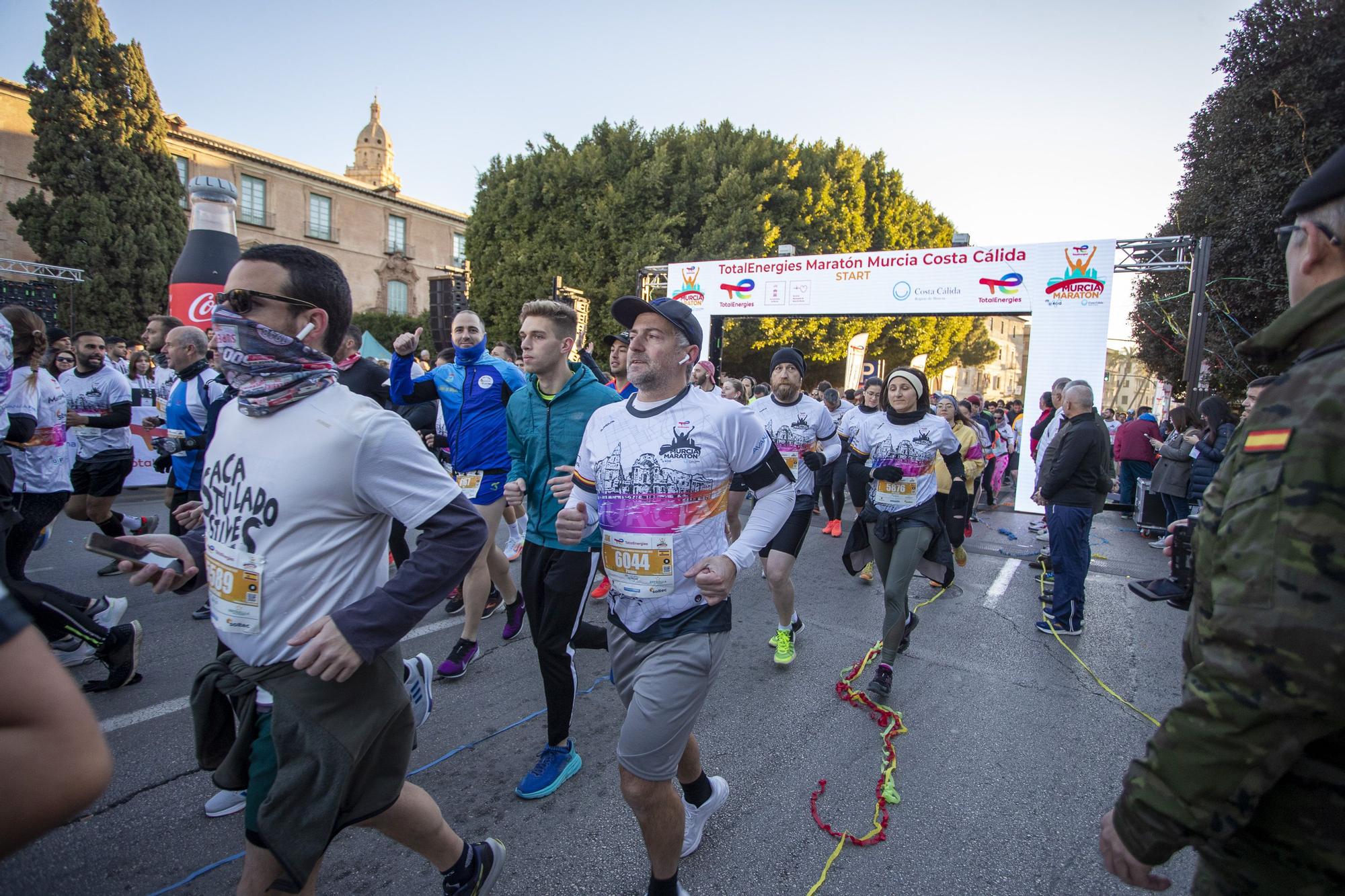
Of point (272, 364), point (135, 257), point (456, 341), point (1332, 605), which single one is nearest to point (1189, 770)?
point (1332, 605)

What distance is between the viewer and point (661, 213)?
80.2 feet

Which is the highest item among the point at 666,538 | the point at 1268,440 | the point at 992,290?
the point at 992,290

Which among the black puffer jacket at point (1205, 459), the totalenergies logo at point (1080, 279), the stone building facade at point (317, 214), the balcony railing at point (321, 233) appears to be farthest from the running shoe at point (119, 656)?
the balcony railing at point (321, 233)

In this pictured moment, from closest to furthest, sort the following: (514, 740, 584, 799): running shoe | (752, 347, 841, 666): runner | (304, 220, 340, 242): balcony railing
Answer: (514, 740, 584, 799): running shoe < (752, 347, 841, 666): runner < (304, 220, 340, 242): balcony railing

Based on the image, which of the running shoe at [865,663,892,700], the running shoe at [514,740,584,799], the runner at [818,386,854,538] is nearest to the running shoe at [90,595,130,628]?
the running shoe at [514,740,584,799]

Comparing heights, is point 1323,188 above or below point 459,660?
above

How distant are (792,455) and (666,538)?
3882mm

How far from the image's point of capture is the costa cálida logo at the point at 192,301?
10844 millimetres

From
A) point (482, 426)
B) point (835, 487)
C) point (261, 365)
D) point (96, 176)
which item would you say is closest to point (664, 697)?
point (261, 365)

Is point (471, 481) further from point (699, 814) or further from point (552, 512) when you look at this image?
point (699, 814)

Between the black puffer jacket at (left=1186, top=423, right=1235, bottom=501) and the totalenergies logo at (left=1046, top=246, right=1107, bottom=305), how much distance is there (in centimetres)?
406

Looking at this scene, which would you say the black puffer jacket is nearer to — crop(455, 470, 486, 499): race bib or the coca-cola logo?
crop(455, 470, 486, 499): race bib

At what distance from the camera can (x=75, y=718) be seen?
76 cm

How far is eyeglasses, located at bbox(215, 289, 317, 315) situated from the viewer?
1737mm
